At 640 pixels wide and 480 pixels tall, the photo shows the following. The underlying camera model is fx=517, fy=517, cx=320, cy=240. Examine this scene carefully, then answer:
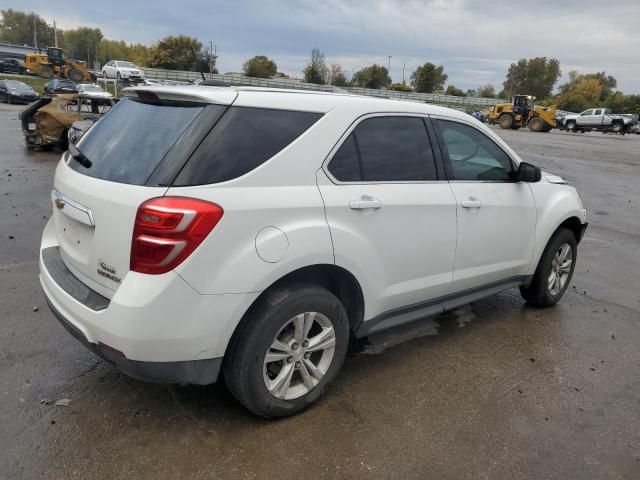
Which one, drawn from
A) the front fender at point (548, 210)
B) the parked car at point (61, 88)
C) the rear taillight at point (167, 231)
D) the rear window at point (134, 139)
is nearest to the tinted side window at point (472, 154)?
the front fender at point (548, 210)

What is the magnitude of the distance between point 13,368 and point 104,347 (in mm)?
1248

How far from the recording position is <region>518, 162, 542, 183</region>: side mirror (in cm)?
405

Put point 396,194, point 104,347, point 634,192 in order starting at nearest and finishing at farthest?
point 104,347 < point 396,194 < point 634,192

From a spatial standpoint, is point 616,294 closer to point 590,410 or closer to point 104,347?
point 590,410

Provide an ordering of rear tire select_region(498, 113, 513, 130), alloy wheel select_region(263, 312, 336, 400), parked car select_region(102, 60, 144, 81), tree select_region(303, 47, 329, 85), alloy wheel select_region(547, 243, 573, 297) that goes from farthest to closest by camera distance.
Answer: tree select_region(303, 47, 329, 85) < parked car select_region(102, 60, 144, 81) < rear tire select_region(498, 113, 513, 130) < alloy wheel select_region(547, 243, 573, 297) < alloy wheel select_region(263, 312, 336, 400)

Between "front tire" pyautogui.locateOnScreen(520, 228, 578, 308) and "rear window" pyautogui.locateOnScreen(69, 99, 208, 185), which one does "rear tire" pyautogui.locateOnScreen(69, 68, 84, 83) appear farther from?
"front tire" pyautogui.locateOnScreen(520, 228, 578, 308)

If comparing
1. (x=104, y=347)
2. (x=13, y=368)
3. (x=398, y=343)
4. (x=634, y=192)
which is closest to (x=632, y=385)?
(x=398, y=343)

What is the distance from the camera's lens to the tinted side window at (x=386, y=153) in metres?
3.00

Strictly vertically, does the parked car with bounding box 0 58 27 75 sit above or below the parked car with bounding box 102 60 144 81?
below

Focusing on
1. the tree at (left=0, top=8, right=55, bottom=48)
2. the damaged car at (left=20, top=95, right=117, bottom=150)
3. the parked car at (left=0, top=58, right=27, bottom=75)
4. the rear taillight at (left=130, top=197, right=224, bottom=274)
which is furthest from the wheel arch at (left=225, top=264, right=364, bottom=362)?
the tree at (left=0, top=8, right=55, bottom=48)

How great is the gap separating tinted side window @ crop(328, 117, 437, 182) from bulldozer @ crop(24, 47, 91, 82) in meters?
48.7

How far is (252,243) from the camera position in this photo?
98.5 inches

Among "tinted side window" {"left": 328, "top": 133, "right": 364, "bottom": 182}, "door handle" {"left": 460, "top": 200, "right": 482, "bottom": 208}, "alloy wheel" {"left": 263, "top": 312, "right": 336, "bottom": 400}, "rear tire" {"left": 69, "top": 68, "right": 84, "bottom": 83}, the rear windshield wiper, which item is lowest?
"rear tire" {"left": 69, "top": 68, "right": 84, "bottom": 83}

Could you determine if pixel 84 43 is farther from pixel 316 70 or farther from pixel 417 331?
pixel 417 331
